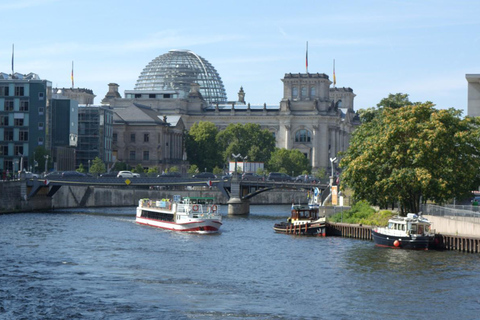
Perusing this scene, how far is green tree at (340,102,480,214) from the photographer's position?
9306cm

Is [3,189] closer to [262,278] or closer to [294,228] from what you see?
[294,228]

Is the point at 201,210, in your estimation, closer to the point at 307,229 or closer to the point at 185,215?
the point at 185,215

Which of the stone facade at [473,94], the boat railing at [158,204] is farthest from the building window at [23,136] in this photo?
the stone facade at [473,94]

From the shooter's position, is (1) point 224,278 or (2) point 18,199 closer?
(1) point 224,278

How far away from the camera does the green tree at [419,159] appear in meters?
93.1

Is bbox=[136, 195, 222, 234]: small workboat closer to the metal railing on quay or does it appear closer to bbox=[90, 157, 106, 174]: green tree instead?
the metal railing on quay

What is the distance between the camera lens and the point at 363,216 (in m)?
108

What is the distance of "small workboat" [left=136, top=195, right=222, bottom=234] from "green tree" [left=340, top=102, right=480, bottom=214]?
1644cm

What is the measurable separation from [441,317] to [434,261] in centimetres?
2214

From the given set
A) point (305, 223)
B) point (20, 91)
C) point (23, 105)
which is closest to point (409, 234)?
point (305, 223)

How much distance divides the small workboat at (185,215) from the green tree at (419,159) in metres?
16.4

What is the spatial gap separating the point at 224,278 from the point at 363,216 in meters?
41.2

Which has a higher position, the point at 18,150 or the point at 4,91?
the point at 4,91

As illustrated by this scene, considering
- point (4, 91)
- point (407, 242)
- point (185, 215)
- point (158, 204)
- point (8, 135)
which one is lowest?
point (407, 242)
